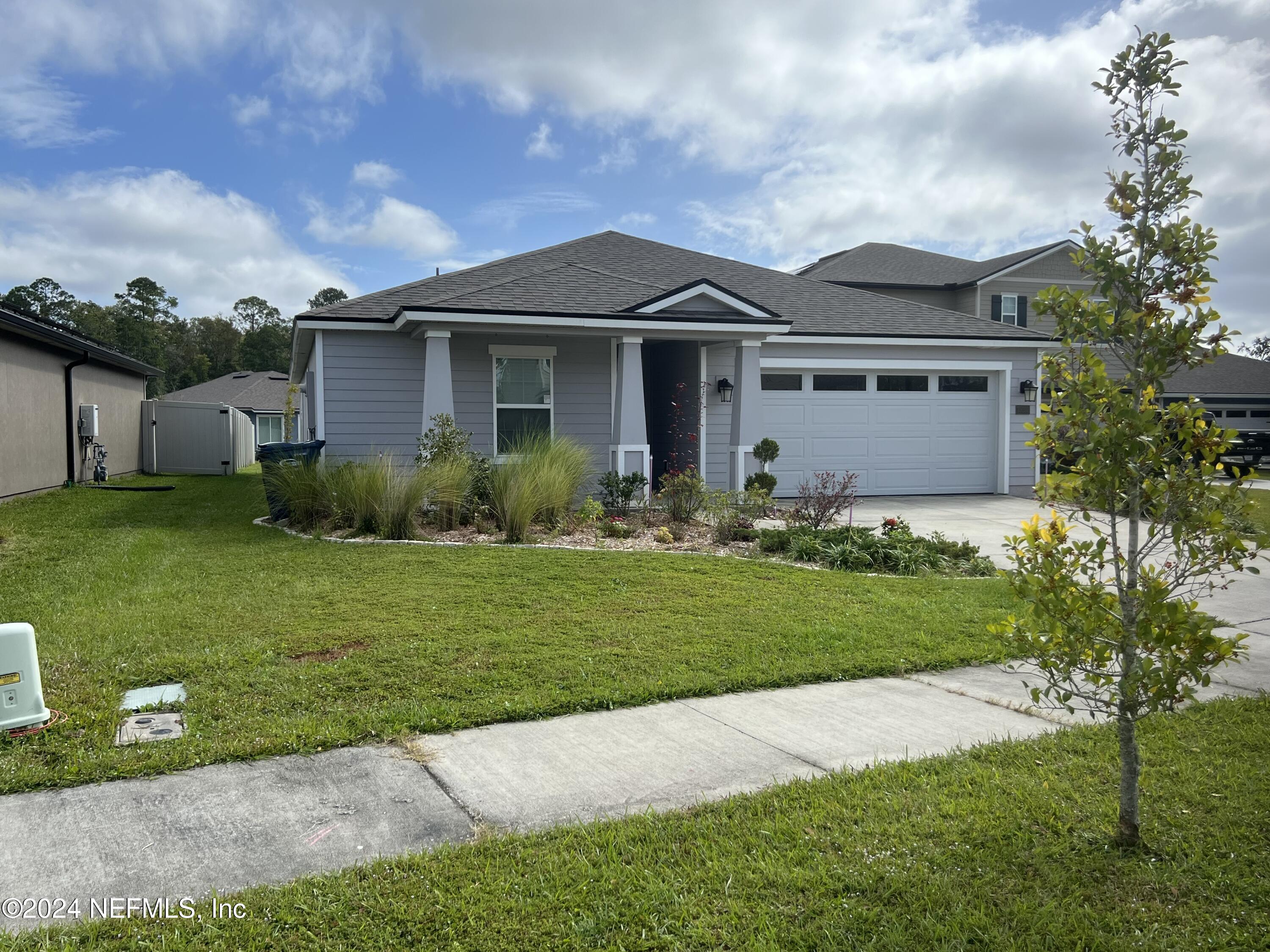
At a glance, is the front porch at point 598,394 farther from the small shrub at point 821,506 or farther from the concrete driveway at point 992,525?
the small shrub at point 821,506

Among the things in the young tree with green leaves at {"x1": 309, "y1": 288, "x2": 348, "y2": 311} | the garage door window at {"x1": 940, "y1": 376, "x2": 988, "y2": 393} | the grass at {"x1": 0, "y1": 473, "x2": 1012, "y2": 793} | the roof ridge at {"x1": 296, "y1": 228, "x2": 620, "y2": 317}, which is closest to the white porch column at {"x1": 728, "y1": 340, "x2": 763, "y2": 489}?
the roof ridge at {"x1": 296, "y1": 228, "x2": 620, "y2": 317}

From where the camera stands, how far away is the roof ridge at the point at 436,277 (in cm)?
1300

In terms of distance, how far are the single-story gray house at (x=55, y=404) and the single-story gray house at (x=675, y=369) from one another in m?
4.13

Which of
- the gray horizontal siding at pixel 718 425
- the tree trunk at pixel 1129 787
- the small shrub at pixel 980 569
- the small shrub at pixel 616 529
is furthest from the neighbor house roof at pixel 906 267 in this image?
the tree trunk at pixel 1129 787

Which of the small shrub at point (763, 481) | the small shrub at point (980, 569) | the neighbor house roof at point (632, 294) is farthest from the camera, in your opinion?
the small shrub at point (763, 481)

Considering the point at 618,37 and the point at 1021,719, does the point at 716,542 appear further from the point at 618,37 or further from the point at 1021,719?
the point at 618,37

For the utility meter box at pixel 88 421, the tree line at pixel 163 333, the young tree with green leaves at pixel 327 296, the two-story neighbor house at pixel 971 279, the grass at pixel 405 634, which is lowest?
the grass at pixel 405 634

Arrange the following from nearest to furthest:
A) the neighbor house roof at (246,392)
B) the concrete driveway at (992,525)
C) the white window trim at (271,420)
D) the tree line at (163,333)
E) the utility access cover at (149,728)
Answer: the utility access cover at (149,728), the concrete driveway at (992,525), the white window trim at (271,420), the neighbor house roof at (246,392), the tree line at (163,333)

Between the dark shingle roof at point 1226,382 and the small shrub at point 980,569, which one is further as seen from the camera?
the dark shingle roof at point 1226,382

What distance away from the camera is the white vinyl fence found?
77.7 ft

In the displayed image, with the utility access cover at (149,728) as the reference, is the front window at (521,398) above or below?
above

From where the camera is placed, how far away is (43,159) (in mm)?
17906

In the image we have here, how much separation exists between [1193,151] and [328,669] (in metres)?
4.68

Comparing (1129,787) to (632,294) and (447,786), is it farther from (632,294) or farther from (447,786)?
(632,294)
